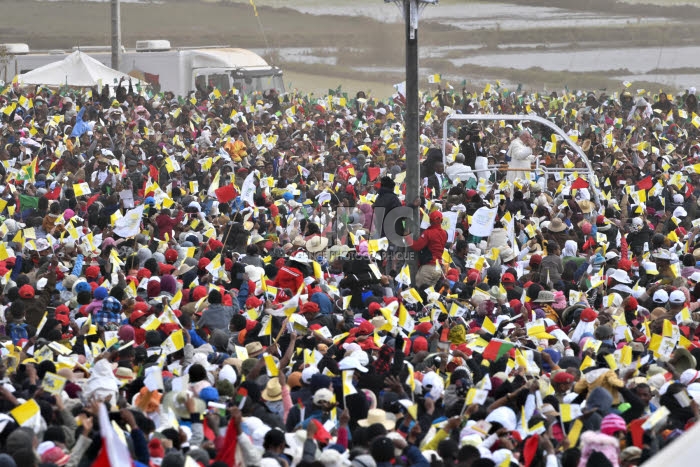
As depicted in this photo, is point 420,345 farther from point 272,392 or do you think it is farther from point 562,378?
point 272,392

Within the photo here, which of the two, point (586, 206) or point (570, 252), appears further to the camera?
point (586, 206)

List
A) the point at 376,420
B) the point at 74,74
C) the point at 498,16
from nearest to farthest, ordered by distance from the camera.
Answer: the point at 376,420, the point at 74,74, the point at 498,16

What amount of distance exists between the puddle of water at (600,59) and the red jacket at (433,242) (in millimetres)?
33362

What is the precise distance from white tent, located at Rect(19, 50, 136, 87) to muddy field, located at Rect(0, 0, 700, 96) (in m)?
16.4

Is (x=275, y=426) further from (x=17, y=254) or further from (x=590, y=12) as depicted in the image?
(x=590, y=12)

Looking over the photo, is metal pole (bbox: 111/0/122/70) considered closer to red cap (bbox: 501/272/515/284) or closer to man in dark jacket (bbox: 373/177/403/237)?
man in dark jacket (bbox: 373/177/403/237)

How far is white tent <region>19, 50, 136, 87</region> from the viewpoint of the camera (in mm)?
33031

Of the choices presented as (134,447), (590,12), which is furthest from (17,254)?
(590,12)

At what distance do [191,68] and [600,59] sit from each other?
56.0ft

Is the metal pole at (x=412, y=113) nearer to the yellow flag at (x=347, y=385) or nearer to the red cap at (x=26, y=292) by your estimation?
the red cap at (x=26, y=292)

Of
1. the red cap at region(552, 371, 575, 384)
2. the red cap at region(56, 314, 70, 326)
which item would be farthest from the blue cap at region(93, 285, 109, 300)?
the red cap at region(552, 371, 575, 384)

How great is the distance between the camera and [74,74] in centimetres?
3341

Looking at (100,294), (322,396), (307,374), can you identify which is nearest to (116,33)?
(100,294)

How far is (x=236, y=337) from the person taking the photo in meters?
12.3
